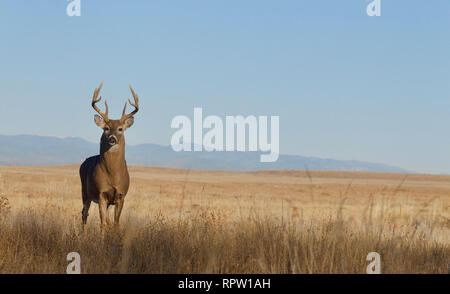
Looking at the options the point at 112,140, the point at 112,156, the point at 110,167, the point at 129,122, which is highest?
the point at 129,122

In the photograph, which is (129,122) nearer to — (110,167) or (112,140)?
(112,140)

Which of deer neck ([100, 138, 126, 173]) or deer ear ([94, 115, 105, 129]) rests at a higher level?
deer ear ([94, 115, 105, 129])

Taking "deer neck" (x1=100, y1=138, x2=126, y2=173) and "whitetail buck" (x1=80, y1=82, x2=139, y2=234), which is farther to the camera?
"deer neck" (x1=100, y1=138, x2=126, y2=173)

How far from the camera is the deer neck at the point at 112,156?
11.2m

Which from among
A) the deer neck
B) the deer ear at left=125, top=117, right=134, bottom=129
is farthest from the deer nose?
the deer ear at left=125, top=117, right=134, bottom=129

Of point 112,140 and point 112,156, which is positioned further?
point 112,156

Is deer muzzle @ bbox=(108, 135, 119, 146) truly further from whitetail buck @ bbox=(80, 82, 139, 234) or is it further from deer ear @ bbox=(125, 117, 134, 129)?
deer ear @ bbox=(125, 117, 134, 129)

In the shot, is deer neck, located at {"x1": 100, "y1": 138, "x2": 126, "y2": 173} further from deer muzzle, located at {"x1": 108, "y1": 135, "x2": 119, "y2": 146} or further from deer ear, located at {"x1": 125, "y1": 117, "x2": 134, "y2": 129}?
deer ear, located at {"x1": 125, "y1": 117, "x2": 134, "y2": 129}

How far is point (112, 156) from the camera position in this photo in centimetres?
1124

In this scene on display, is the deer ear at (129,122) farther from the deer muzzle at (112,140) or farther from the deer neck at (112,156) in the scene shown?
the deer muzzle at (112,140)

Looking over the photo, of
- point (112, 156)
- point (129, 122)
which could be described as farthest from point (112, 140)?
point (129, 122)

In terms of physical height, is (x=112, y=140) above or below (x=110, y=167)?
above

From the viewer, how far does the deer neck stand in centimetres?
1120

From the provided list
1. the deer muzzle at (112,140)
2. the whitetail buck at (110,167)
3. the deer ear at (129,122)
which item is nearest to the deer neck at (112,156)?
the whitetail buck at (110,167)
